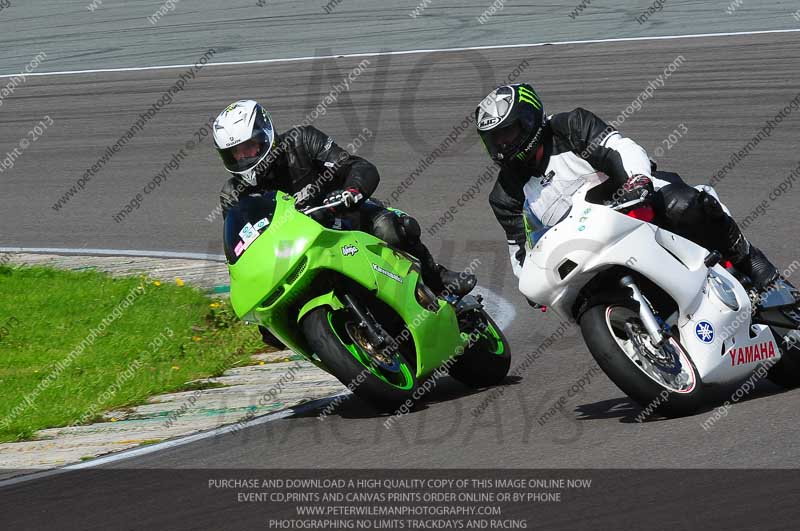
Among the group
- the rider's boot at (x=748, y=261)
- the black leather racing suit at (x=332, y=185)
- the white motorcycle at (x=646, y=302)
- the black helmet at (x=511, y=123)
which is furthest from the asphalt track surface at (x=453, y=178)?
the black helmet at (x=511, y=123)

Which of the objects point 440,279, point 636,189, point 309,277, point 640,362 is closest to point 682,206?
point 636,189

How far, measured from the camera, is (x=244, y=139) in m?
6.99

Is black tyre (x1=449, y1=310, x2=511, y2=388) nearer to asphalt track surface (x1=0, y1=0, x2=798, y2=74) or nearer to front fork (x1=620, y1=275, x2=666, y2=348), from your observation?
front fork (x1=620, y1=275, x2=666, y2=348)

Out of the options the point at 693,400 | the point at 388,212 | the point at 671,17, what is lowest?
the point at 671,17

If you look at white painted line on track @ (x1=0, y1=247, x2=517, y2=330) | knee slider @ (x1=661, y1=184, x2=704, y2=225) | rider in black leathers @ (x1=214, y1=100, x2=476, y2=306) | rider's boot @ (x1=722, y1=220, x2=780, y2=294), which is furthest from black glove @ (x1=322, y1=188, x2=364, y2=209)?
white painted line on track @ (x1=0, y1=247, x2=517, y2=330)

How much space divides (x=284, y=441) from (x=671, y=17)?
14.1 m

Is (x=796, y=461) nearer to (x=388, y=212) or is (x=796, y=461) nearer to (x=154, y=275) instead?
(x=388, y=212)

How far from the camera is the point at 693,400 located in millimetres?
5785

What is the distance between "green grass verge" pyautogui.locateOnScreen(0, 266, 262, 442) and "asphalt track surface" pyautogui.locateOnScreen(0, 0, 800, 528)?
1.32 meters

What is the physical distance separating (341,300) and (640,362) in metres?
1.63

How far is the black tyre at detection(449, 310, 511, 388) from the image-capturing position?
23.4 feet

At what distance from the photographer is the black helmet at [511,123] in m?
6.47

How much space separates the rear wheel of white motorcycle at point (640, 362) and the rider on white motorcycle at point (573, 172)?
649 mm
